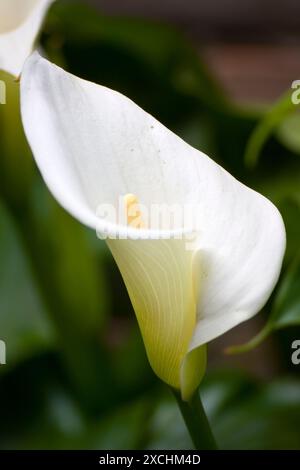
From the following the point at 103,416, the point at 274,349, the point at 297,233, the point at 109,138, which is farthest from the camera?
the point at 274,349

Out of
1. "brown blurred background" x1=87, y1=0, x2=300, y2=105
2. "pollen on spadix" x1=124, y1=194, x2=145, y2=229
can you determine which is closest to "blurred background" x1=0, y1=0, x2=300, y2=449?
"pollen on spadix" x1=124, y1=194, x2=145, y2=229

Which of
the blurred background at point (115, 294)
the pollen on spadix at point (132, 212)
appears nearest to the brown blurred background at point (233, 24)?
the blurred background at point (115, 294)

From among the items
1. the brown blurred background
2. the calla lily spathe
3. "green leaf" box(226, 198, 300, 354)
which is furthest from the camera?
the brown blurred background

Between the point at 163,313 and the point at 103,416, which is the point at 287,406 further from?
the point at 163,313

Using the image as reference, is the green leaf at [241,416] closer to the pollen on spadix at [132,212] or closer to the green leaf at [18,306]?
the green leaf at [18,306]

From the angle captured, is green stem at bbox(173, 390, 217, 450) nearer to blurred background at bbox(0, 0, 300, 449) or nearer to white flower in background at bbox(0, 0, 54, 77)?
blurred background at bbox(0, 0, 300, 449)

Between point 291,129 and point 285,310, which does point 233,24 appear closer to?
point 291,129
